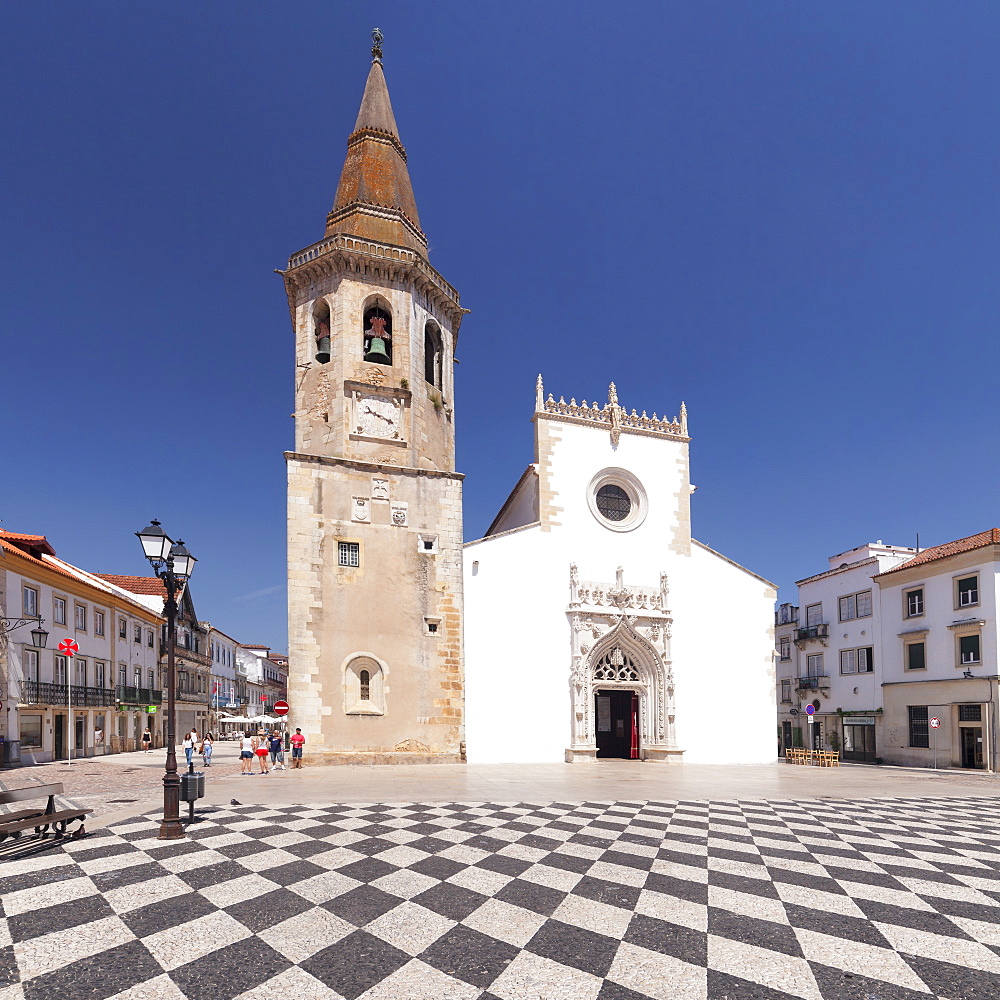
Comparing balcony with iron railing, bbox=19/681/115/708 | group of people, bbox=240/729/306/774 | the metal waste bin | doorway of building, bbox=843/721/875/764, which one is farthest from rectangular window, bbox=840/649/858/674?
balcony with iron railing, bbox=19/681/115/708

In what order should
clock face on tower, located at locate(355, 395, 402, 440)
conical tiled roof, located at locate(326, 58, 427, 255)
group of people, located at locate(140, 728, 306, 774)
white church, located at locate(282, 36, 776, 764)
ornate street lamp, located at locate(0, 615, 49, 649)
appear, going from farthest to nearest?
conical tiled roof, located at locate(326, 58, 427, 255), clock face on tower, located at locate(355, 395, 402, 440), ornate street lamp, located at locate(0, 615, 49, 649), white church, located at locate(282, 36, 776, 764), group of people, located at locate(140, 728, 306, 774)

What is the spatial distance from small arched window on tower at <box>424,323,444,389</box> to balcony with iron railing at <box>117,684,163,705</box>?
70.4 ft

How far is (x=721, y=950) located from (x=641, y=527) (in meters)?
22.2

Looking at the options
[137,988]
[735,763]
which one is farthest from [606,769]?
[137,988]

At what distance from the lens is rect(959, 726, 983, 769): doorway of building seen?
92.3 ft

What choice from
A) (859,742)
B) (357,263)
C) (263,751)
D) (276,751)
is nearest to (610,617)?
(276,751)

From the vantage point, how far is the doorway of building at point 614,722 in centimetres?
2677

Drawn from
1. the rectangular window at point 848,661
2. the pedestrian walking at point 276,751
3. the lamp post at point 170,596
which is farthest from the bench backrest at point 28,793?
the rectangular window at point 848,661

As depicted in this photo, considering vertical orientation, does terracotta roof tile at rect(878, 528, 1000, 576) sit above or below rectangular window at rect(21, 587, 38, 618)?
above

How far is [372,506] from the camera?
2364 cm

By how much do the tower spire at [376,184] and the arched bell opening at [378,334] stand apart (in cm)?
247

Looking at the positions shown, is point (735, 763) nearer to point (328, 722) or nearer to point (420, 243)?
point (328, 722)

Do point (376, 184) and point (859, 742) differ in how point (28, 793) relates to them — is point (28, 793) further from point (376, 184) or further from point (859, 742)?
point (859, 742)

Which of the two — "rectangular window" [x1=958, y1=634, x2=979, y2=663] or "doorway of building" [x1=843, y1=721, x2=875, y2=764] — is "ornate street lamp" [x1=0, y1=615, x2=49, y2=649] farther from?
"doorway of building" [x1=843, y1=721, x2=875, y2=764]
